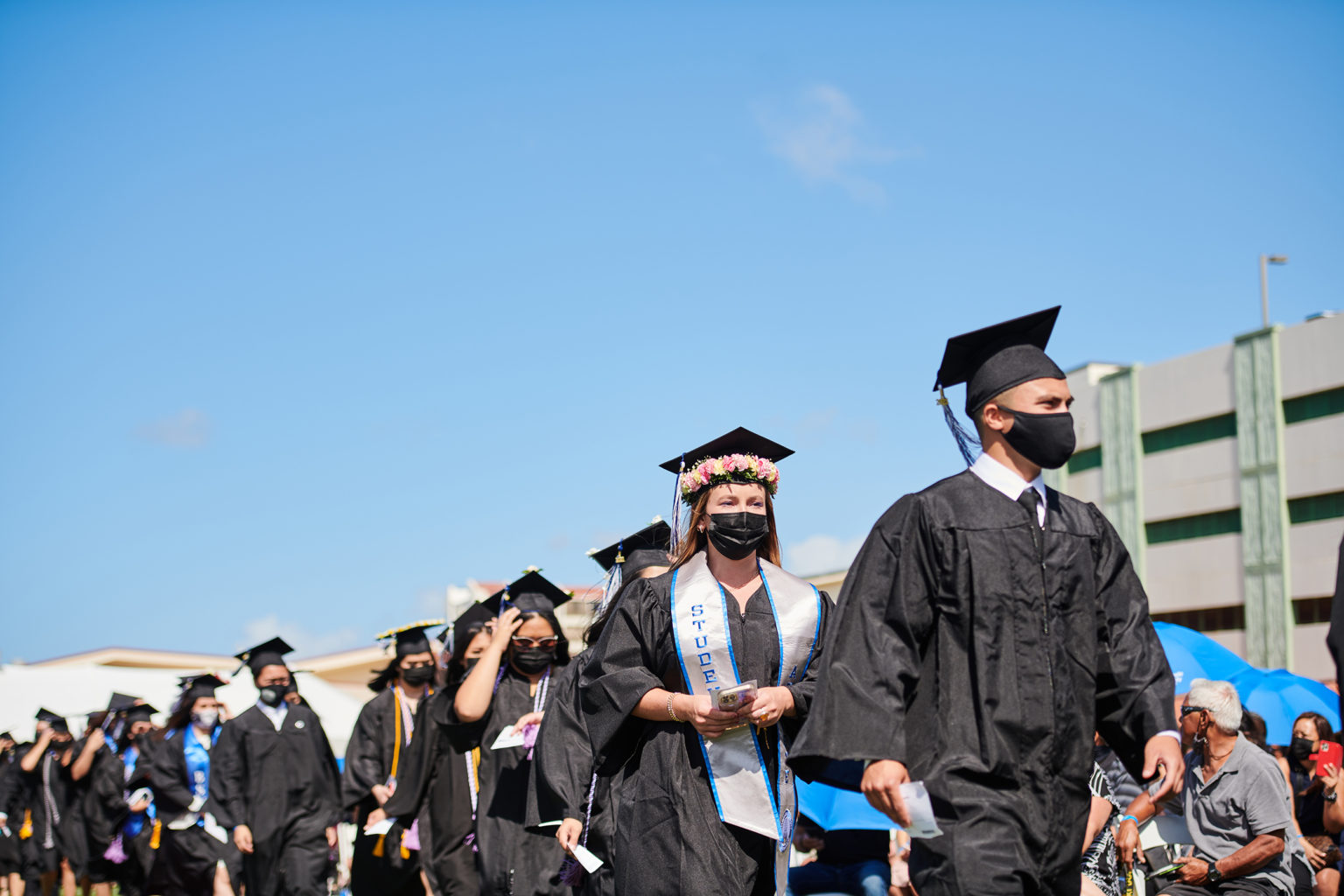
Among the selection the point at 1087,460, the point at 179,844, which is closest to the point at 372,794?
the point at 179,844

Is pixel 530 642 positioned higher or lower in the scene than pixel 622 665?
higher

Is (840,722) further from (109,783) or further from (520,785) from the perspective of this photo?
(109,783)

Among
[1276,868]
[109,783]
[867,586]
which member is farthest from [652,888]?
[109,783]

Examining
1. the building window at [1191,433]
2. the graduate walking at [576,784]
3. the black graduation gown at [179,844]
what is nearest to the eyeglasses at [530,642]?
the graduate walking at [576,784]

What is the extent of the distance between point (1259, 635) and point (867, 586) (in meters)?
43.3

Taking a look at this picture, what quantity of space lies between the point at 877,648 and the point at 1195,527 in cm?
4562

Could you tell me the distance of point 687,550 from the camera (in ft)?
19.9

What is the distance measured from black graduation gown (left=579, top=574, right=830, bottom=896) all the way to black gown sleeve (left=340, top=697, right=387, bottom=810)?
458 centimetres

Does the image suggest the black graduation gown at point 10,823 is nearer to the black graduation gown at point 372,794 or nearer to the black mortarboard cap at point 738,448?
the black graduation gown at point 372,794

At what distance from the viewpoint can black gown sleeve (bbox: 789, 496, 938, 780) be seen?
158 inches

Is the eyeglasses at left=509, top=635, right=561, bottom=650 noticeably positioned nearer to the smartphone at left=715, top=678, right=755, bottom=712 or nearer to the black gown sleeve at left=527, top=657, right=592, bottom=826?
the black gown sleeve at left=527, top=657, right=592, bottom=826

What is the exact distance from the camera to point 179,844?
1348cm

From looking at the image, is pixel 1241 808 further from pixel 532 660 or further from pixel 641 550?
pixel 532 660

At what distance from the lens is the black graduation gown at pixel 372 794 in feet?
31.2
